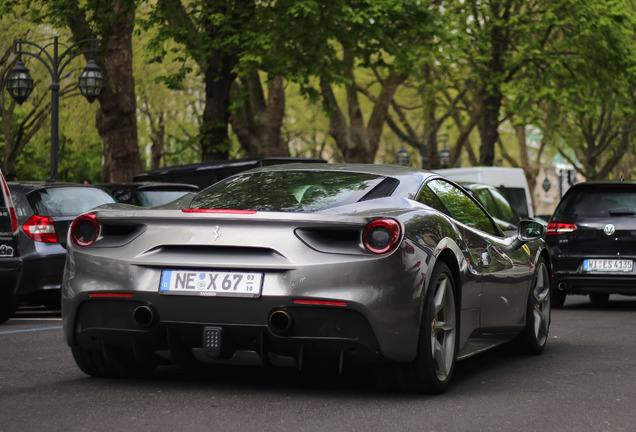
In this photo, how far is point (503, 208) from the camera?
17188 mm

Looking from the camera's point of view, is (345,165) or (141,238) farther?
(345,165)

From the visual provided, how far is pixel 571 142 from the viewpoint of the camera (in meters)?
53.1

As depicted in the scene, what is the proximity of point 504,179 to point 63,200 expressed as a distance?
54.0 feet

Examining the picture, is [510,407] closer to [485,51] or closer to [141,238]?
[141,238]

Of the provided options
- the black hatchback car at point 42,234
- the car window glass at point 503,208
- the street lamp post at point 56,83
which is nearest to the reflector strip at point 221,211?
the black hatchback car at point 42,234

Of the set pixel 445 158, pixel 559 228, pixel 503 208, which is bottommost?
pixel 445 158

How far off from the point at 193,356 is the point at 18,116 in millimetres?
49022

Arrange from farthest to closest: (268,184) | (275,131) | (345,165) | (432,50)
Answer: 1. (275,131)
2. (432,50)
3. (345,165)
4. (268,184)

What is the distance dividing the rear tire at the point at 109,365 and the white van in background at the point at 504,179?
789 inches

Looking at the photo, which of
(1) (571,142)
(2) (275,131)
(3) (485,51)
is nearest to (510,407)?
(2) (275,131)

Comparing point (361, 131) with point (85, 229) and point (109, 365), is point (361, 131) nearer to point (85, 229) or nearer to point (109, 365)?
point (109, 365)

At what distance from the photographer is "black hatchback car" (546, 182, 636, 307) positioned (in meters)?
13.5

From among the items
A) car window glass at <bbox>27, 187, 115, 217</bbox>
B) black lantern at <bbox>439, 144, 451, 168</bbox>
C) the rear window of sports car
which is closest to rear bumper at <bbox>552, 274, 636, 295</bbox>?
car window glass at <bbox>27, 187, 115, 217</bbox>

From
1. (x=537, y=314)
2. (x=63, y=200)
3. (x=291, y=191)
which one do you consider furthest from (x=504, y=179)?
(x=291, y=191)
